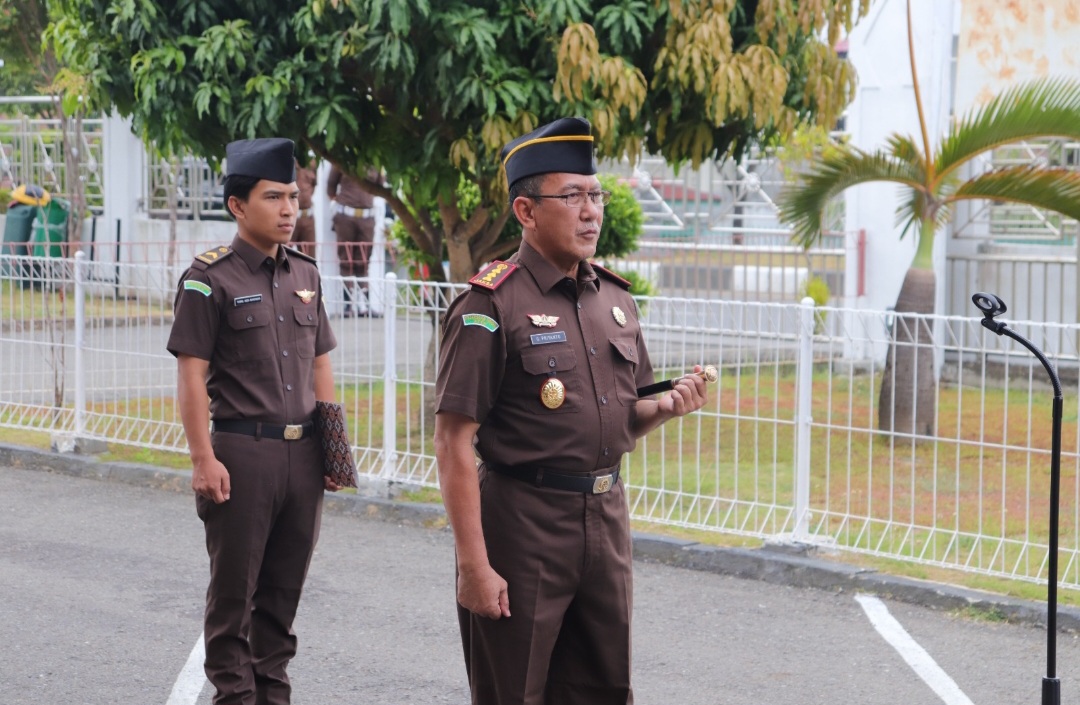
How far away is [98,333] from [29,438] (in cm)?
115

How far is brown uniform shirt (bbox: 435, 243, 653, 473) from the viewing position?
3.76 meters

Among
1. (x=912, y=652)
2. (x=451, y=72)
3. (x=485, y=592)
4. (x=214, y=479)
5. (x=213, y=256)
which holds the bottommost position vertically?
(x=912, y=652)

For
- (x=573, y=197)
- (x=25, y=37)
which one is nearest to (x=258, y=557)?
(x=573, y=197)

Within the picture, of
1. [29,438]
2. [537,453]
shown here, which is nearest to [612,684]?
[537,453]

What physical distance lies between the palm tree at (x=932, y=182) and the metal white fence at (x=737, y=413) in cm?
22

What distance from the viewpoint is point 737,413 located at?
8.21 metres

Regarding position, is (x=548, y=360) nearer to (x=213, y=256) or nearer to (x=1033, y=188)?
(x=213, y=256)

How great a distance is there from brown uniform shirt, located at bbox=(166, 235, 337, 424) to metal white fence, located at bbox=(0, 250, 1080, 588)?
10.9 ft

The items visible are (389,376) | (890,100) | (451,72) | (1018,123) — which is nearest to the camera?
(451,72)

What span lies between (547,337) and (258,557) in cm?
159

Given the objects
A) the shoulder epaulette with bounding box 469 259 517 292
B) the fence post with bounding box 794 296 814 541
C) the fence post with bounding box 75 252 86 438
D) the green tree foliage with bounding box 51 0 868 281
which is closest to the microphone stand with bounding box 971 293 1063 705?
the shoulder epaulette with bounding box 469 259 517 292

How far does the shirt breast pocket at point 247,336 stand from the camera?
4953 millimetres

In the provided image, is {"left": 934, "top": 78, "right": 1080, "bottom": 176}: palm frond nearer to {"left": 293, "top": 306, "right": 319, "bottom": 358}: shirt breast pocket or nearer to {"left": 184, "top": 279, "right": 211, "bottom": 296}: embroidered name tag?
{"left": 293, "top": 306, "right": 319, "bottom": 358}: shirt breast pocket

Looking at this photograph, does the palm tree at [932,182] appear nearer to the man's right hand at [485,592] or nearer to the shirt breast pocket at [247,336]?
the shirt breast pocket at [247,336]
